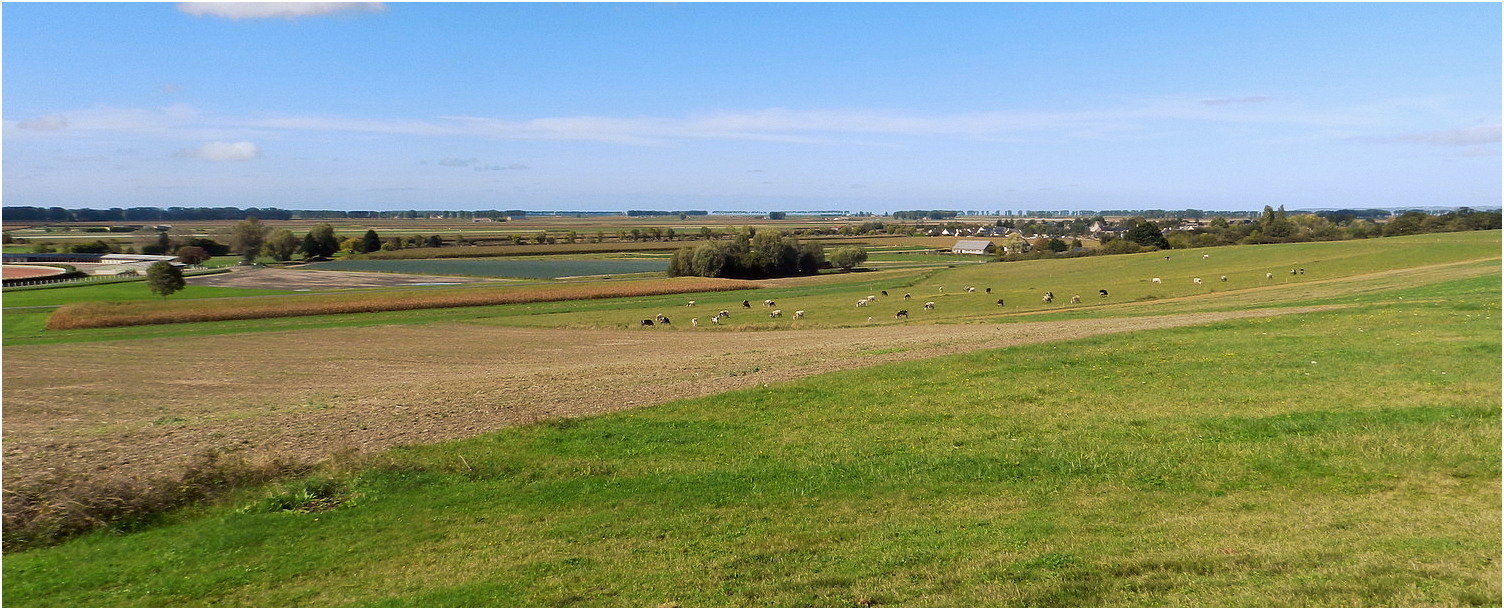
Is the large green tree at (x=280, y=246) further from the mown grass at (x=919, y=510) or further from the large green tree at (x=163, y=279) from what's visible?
the mown grass at (x=919, y=510)

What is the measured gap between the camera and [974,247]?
151 metres

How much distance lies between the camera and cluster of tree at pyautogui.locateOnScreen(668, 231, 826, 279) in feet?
338

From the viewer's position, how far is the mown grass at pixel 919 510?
923 centimetres

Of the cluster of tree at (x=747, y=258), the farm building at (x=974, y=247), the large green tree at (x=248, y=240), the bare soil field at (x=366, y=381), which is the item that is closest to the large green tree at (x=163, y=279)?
the bare soil field at (x=366, y=381)

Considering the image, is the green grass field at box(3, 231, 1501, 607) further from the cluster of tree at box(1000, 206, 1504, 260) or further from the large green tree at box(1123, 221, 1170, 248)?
the large green tree at box(1123, 221, 1170, 248)

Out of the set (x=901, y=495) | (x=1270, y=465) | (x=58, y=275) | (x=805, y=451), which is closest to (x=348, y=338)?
(x=805, y=451)

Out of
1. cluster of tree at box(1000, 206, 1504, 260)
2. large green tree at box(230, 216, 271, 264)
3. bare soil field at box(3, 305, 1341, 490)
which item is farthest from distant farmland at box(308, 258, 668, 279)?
bare soil field at box(3, 305, 1341, 490)

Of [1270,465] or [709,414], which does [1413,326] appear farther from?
[709,414]

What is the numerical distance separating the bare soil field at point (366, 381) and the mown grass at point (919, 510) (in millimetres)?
2784

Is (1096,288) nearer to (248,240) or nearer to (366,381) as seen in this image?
(366,381)

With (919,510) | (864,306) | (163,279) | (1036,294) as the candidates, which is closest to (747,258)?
(864,306)

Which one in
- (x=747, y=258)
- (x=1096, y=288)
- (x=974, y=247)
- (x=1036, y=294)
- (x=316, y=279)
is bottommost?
(x=316, y=279)

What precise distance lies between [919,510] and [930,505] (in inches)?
11.6

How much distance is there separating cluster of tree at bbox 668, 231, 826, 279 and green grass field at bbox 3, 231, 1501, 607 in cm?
8140
